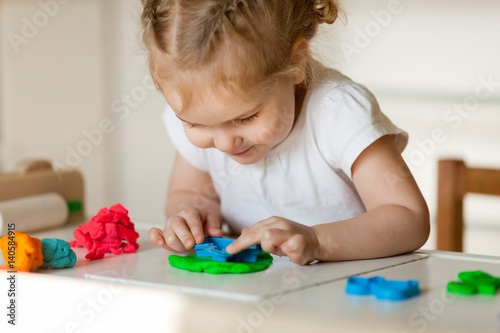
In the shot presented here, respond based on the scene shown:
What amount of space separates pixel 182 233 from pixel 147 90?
83.0 inches

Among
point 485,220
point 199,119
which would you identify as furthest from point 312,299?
point 485,220

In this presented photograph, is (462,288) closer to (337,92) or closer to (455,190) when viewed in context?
(337,92)

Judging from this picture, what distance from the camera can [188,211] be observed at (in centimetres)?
83

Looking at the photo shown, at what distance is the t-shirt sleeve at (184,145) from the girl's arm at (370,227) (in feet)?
0.92

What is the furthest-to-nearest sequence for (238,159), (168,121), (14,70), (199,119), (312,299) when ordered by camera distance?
(14,70), (168,121), (238,159), (199,119), (312,299)

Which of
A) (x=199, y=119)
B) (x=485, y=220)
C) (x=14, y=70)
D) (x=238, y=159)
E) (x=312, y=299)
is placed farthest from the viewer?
(x=14, y=70)

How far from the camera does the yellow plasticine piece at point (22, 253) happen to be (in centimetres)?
65

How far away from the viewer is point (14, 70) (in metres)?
2.65

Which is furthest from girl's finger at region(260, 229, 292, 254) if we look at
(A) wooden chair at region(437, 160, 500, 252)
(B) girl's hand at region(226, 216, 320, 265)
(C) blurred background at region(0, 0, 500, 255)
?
(C) blurred background at region(0, 0, 500, 255)

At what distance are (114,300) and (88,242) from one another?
0.21 meters

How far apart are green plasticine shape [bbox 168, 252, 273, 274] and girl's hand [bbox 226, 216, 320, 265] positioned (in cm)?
2

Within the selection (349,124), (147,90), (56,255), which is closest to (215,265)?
(56,255)

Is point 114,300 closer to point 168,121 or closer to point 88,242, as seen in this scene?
point 88,242

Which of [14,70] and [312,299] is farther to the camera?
[14,70]
